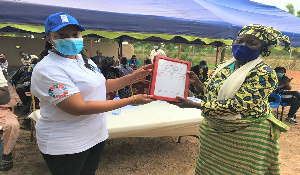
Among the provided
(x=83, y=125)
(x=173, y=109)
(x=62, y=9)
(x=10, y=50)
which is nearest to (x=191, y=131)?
(x=173, y=109)

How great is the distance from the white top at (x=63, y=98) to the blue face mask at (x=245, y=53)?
97 cm

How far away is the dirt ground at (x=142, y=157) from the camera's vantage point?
3365 mm

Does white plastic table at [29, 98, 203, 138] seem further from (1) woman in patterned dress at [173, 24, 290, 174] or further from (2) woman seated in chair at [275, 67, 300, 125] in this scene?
(2) woman seated in chair at [275, 67, 300, 125]

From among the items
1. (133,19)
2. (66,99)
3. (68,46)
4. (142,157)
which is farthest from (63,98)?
(133,19)

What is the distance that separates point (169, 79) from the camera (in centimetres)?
201

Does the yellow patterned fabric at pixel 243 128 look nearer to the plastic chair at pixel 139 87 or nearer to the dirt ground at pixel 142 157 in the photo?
the dirt ground at pixel 142 157

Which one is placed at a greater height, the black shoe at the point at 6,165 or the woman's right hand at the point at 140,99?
the woman's right hand at the point at 140,99

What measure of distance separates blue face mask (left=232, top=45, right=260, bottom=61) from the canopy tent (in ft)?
11.1

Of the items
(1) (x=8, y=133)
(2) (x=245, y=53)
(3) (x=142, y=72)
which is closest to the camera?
(2) (x=245, y=53)

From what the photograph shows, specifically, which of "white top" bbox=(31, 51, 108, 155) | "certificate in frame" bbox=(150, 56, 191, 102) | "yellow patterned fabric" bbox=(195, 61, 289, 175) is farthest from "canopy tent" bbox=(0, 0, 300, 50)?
"yellow patterned fabric" bbox=(195, 61, 289, 175)

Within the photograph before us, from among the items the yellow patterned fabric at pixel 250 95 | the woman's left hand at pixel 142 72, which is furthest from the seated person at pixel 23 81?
the yellow patterned fabric at pixel 250 95

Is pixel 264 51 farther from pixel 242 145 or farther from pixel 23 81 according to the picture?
pixel 23 81

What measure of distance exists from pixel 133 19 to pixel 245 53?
3.48 m

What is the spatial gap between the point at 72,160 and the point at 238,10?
828cm
